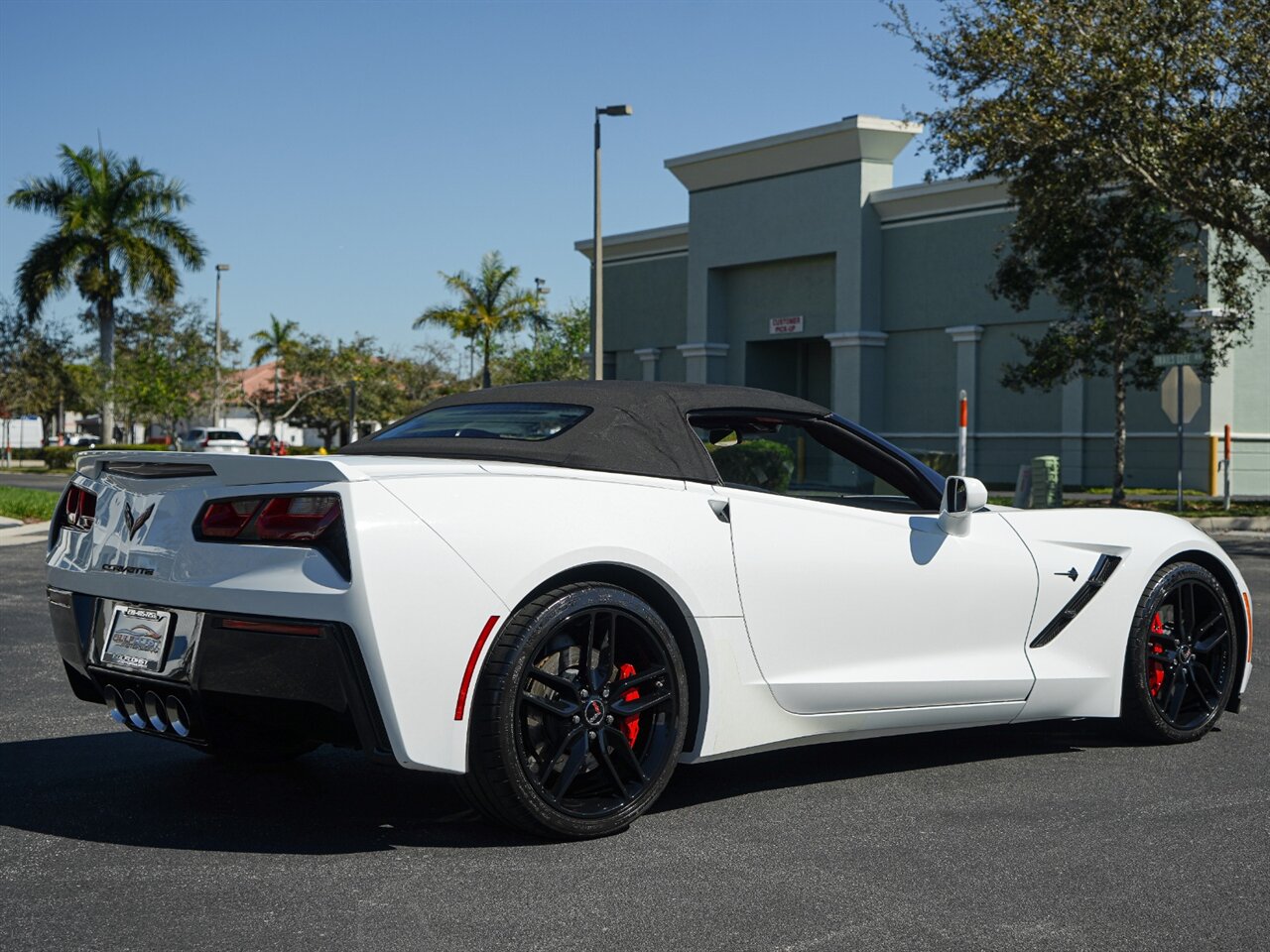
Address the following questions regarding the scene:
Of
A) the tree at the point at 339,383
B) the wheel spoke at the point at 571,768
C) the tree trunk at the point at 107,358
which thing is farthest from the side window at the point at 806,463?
the tree at the point at 339,383

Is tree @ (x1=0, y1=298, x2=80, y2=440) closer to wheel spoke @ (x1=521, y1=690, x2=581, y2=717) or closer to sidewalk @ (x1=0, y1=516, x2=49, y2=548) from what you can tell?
sidewalk @ (x1=0, y1=516, x2=49, y2=548)

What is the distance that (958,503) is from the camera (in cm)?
523

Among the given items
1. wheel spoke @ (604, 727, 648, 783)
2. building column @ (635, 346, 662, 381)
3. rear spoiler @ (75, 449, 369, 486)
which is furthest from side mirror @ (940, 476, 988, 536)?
building column @ (635, 346, 662, 381)

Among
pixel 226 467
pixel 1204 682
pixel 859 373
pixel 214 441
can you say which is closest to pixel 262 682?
pixel 226 467

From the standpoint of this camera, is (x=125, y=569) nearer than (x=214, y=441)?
Yes

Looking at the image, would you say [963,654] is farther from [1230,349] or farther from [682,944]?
[1230,349]

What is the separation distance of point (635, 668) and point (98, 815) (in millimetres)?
1706

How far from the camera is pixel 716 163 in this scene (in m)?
38.9

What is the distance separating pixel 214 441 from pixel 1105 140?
35781mm

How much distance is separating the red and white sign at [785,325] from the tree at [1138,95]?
53.3 ft

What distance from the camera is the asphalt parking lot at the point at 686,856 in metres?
3.53

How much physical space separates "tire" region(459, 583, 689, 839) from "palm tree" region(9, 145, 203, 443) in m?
49.6

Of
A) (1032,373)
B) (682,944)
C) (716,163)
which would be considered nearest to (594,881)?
(682,944)

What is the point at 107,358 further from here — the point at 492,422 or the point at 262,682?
the point at 262,682
